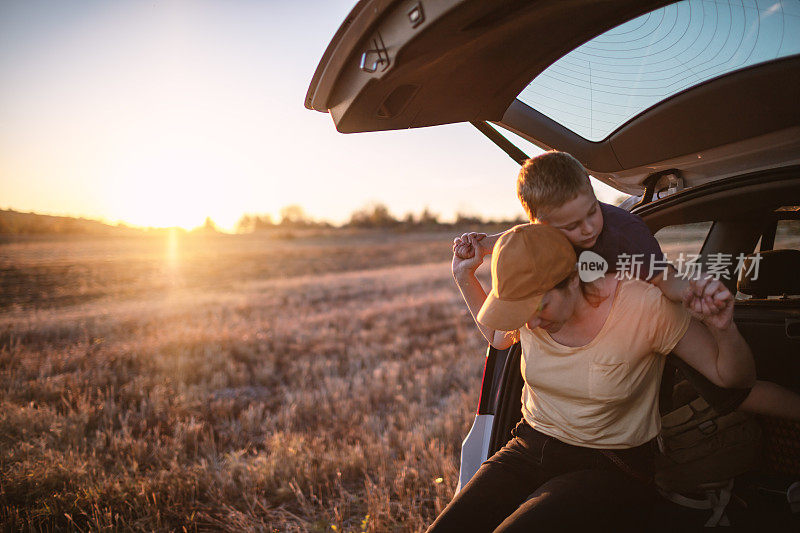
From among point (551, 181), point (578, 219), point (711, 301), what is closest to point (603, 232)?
point (578, 219)

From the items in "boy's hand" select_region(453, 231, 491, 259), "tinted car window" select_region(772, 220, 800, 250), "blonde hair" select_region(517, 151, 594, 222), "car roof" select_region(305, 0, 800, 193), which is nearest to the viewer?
"car roof" select_region(305, 0, 800, 193)

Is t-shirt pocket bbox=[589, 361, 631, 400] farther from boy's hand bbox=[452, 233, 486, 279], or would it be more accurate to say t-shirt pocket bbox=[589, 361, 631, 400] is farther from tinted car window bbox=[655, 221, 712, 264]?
tinted car window bbox=[655, 221, 712, 264]

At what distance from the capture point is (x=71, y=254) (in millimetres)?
22172

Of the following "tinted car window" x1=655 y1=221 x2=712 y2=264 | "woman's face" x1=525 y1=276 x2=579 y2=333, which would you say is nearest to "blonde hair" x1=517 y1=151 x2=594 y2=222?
"woman's face" x1=525 y1=276 x2=579 y2=333

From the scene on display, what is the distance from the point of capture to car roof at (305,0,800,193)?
124cm

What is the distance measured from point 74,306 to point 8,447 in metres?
9.85

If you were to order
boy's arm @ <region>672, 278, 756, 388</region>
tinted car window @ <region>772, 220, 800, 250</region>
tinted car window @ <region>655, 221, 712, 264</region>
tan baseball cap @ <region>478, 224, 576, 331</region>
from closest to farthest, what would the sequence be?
1. boy's arm @ <region>672, 278, 756, 388</region>
2. tan baseball cap @ <region>478, 224, 576, 331</region>
3. tinted car window @ <region>655, 221, 712, 264</region>
4. tinted car window @ <region>772, 220, 800, 250</region>

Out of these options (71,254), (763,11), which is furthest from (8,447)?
(71,254)

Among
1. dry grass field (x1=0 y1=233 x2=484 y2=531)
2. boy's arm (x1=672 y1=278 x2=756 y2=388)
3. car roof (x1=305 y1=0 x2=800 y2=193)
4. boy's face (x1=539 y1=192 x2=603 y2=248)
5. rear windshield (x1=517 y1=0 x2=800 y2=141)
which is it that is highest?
rear windshield (x1=517 y1=0 x2=800 y2=141)

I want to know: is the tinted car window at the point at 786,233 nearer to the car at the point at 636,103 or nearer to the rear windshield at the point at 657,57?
the car at the point at 636,103

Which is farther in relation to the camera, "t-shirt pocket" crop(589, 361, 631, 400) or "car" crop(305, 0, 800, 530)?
"t-shirt pocket" crop(589, 361, 631, 400)

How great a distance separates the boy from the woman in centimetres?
8

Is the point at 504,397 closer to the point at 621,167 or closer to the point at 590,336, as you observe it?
the point at 590,336

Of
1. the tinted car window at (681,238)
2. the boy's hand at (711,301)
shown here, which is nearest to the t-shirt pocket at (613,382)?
the boy's hand at (711,301)
